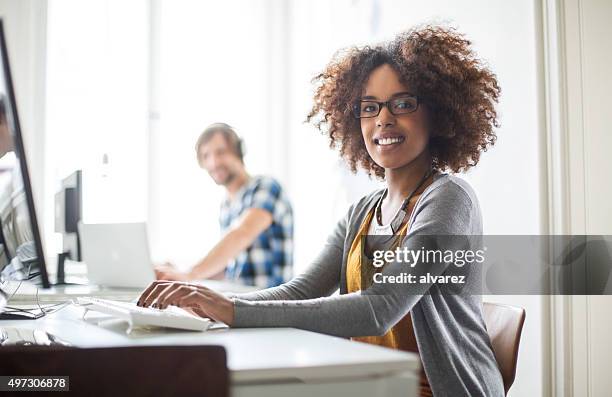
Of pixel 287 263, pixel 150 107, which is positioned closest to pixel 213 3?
pixel 150 107

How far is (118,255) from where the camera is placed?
7.17 ft

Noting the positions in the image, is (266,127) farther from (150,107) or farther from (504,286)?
(504,286)

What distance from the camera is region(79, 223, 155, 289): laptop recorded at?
6.95ft

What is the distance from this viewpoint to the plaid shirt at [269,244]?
2836 mm

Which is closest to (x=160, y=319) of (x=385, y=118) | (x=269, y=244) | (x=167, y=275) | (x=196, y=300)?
(x=196, y=300)

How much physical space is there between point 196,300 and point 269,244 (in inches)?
70.1

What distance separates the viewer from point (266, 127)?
424cm

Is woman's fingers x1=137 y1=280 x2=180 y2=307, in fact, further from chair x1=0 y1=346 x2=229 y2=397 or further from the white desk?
chair x1=0 y1=346 x2=229 y2=397

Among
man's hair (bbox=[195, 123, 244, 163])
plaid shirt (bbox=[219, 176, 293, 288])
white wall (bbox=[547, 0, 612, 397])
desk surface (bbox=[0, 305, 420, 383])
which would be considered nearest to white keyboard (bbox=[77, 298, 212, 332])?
desk surface (bbox=[0, 305, 420, 383])

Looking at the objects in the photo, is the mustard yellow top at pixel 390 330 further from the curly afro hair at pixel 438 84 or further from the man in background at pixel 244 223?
the man in background at pixel 244 223

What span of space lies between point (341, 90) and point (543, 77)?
612 millimetres

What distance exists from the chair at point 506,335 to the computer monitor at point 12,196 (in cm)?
100

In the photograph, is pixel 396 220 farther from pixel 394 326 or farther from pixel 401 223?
pixel 394 326

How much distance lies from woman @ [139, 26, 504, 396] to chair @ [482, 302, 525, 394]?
0.03m
